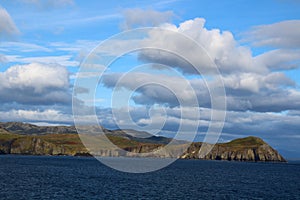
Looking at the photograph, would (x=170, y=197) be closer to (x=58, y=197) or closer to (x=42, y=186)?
(x=58, y=197)

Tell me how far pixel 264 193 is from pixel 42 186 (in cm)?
7390

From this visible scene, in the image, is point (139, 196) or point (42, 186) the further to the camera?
point (42, 186)

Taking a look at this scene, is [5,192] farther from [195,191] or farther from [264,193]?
[264,193]

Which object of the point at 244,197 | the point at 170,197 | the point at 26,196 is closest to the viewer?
the point at 26,196

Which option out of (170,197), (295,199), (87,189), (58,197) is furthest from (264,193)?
(58,197)

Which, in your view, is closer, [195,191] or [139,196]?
[139,196]

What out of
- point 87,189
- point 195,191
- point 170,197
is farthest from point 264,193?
point 87,189

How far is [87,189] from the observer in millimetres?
122500

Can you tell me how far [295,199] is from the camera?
4872 inches

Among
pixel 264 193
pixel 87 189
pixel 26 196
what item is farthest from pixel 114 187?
pixel 264 193

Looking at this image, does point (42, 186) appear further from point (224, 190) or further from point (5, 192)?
point (224, 190)

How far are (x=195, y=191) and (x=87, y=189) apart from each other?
114ft

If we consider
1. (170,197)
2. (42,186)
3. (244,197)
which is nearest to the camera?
(170,197)

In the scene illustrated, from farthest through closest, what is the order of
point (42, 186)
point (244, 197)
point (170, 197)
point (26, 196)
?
point (42, 186)
point (244, 197)
point (170, 197)
point (26, 196)
